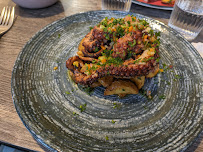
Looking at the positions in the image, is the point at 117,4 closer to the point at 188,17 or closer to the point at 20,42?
the point at 188,17

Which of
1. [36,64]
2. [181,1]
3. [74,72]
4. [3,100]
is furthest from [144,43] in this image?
[3,100]

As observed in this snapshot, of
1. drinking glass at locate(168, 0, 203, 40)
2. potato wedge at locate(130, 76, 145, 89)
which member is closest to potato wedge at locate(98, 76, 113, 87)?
potato wedge at locate(130, 76, 145, 89)

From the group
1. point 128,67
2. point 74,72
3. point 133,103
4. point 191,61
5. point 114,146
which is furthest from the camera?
point 191,61

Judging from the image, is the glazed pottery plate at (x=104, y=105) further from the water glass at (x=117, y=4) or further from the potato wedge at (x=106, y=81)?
the water glass at (x=117, y=4)

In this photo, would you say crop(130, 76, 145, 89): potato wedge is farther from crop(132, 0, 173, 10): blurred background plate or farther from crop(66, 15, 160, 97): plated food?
crop(132, 0, 173, 10): blurred background plate

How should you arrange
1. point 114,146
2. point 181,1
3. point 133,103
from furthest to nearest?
point 181,1 → point 133,103 → point 114,146

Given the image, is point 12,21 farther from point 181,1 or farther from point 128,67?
point 181,1
